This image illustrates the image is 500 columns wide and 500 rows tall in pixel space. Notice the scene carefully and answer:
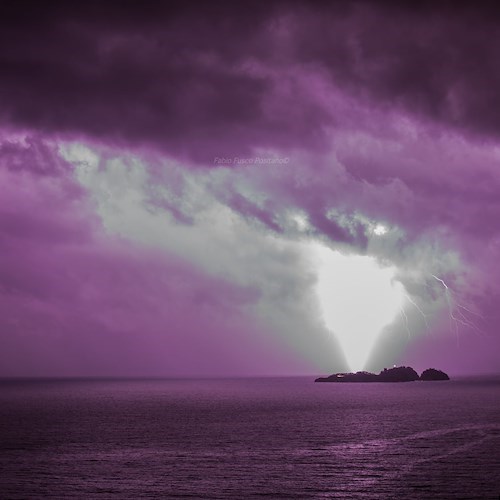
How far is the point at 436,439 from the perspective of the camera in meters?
103

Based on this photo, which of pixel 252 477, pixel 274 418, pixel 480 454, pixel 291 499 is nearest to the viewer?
pixel 291 499

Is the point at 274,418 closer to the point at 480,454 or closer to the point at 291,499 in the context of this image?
the point at 480,454

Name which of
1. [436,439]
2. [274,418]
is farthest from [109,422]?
[436,439]

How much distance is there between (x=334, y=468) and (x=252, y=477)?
497 inches

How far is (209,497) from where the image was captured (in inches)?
2376

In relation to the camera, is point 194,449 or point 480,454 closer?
point 480,454

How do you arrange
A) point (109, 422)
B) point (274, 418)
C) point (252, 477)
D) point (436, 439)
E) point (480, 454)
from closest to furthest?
point (252, 477)
point (480, 454)
point (436, 439)
point (109, 422)
point (274, 418)

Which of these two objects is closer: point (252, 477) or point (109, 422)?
point (252, 477)

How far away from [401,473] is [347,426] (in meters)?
57.1

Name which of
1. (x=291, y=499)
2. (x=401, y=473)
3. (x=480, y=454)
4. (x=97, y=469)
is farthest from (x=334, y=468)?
(x=97, y=469)

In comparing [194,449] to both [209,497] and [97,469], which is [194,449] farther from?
[209,497]

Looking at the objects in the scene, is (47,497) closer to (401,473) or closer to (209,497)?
(209,497)

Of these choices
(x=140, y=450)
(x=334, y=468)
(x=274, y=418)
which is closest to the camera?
(x=334, y=468)

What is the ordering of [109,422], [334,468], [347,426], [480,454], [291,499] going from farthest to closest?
[109,422]
[347,426]
[480,454]
[334,468]
[291,499]
